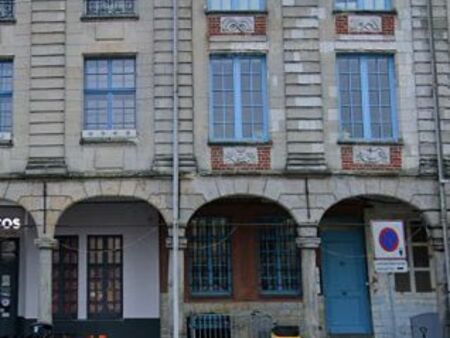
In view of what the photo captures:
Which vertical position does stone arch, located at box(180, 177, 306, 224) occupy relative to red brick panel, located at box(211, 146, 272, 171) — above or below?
below

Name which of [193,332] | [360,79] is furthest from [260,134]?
[193,332]

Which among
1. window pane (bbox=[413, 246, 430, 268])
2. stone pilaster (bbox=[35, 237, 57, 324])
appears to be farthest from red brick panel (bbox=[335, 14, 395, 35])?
stone pilaster (bbox=[35, 237, 57, 324])

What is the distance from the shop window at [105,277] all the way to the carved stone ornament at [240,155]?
373cm

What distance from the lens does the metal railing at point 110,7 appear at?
17.2 meters

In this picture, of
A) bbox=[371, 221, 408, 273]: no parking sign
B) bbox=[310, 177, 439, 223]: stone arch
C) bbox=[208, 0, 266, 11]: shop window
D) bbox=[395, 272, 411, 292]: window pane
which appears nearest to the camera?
bbox=[371, 221, 408, 273]: no parking sign

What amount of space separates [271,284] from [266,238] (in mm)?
1097

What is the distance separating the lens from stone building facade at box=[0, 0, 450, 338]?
53.9 ft

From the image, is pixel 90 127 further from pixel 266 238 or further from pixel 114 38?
pixel 266 238

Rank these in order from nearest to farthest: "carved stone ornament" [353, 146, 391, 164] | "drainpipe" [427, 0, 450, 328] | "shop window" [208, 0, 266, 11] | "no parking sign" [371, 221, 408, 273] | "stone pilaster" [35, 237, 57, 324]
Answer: "no parking sign" [371, 221, 408, 273] < "stone pilaster" [35, 237, 57, 324] < "drainpipe" [427, 0, 450, 328] < "carved stone ornament" [353, 146, 391, 164] < "shop window" [208, 0, 266, 11]

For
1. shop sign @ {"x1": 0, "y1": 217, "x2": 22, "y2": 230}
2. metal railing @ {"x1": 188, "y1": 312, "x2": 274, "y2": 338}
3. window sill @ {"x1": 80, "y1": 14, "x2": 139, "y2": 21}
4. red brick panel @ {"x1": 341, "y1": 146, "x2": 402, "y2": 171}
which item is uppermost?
window sill @ {"x1": 80, "y1": 14, "x2": 139, "y2": 21}

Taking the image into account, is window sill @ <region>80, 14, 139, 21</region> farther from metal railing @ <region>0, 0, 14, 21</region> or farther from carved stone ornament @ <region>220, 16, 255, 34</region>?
carved stone ornament @ <region>220, 16, 255, 34</region>

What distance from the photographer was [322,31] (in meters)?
17.2

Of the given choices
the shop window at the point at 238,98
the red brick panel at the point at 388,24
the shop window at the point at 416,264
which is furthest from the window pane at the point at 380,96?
the shop window at the point at 416,264

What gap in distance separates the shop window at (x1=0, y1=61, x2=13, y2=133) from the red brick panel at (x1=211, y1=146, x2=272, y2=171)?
4.50m
